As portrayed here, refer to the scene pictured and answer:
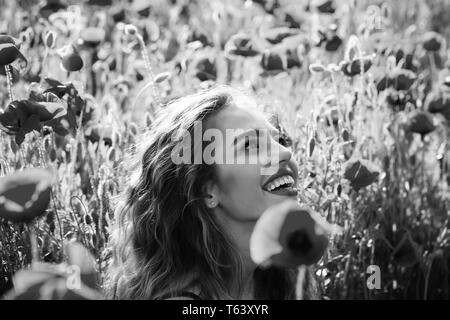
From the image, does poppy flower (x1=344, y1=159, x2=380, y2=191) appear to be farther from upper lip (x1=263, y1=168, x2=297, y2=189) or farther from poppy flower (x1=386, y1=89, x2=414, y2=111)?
poppy flower (x1=386, y1=89, x2=414, y2=111)

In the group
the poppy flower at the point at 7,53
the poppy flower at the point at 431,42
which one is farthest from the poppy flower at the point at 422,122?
the poppy flower at the point at 7,53

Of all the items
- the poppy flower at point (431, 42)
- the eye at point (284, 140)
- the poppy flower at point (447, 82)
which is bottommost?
the eye at point (284, 140)

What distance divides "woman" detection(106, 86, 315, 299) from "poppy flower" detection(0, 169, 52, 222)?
1.37 feet

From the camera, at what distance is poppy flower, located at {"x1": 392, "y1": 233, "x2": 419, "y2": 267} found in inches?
78.0

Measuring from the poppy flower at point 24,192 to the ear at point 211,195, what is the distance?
475mm

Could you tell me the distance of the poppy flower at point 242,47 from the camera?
7.59 feet

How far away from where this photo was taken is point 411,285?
215 centimetres

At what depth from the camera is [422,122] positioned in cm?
209

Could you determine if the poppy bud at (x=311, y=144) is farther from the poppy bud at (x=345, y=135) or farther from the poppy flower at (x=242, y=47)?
the poppy flower at (x=242, y=47)

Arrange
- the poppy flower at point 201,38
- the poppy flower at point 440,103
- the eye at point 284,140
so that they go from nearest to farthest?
1. the eye at point 284,140
2. the poppy flower at point 440,103
3. the poppy flower at point 201,38

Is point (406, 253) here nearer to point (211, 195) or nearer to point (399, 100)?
point (399, 100)

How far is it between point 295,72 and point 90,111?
1.05 meters

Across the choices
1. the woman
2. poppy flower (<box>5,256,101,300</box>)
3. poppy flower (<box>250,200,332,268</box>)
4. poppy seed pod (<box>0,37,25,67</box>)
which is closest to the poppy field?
poppy seed pod (<box>0,37,25,67</box>)
